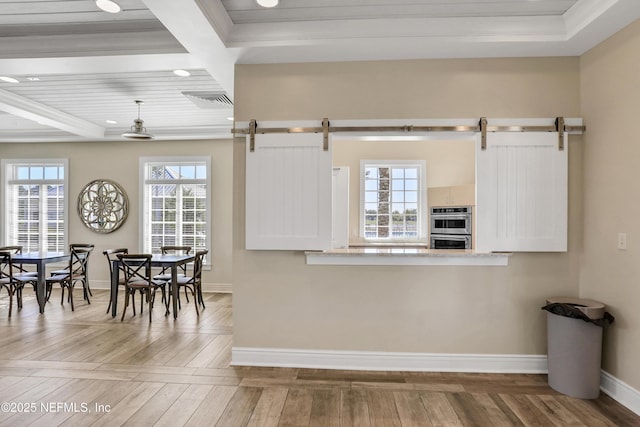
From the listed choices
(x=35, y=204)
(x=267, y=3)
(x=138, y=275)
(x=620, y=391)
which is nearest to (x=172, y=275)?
(x=138, y=275)

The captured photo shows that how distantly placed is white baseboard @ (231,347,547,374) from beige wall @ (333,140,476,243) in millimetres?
3163

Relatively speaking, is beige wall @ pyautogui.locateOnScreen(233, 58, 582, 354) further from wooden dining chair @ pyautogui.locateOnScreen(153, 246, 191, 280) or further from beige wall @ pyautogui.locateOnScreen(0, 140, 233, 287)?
beige wall @ pyautogui.locateOnScreen(0, 140, 233, 287)

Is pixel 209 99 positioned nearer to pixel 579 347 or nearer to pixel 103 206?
pixel 103 206

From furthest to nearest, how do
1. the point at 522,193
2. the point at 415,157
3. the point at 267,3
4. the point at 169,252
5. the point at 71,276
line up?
the point at 169,252, the point at 415,157, the point at 71,276, the point at 522,193, the point at 267,3

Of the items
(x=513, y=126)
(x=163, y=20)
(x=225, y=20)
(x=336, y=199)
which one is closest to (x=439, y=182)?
(x=336, y=199)

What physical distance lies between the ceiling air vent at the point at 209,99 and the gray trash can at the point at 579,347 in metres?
4.01

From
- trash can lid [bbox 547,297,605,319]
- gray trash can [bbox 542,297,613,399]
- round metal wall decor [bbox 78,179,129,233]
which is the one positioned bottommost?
gray trash can [bbox 542,297,613,399]

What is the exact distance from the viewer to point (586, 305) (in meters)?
2.74

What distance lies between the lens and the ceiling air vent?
4.38 m

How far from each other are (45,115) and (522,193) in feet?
19.6

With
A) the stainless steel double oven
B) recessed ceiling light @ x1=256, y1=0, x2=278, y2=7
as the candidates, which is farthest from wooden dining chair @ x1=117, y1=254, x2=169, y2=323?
the stainless steel double oven

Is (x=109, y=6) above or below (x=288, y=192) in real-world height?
above

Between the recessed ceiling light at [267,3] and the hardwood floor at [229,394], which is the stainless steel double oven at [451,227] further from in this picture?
the recessed ceiling light at [267,3]

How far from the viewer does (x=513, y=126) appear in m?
3.06
